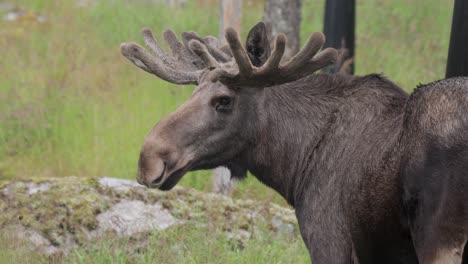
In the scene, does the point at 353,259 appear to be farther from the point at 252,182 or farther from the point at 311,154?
the point at 252,182

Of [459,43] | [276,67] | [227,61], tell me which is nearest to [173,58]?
[227,61]

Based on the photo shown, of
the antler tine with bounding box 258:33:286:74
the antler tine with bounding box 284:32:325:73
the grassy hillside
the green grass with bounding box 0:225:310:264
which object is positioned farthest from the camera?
the grassy hillside

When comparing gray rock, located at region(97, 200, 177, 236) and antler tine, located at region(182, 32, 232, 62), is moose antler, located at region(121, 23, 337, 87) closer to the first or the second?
antler tine, located at region(182, 32, 232, 62)

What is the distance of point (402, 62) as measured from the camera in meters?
13.0

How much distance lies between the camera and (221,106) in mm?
5129

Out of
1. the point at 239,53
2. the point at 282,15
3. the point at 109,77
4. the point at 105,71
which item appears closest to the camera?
the point at 239,53

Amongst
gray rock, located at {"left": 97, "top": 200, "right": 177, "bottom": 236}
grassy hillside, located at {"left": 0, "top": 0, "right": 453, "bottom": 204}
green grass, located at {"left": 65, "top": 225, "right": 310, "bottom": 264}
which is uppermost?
grassy hillside, located at {"left": 0, "top": 0, "right": 453, "bottom": 204}

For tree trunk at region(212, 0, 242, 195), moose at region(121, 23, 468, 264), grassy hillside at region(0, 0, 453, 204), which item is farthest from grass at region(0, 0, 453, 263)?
moose at region(121, 23, 468, 264)

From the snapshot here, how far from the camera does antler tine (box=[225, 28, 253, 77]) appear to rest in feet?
15.6

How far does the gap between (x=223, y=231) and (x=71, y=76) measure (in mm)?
5004

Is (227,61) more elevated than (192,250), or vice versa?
(227,61)

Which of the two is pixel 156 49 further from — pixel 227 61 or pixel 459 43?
pixel 459 43

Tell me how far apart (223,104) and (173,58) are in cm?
66

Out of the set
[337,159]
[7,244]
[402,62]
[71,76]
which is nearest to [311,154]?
[337,159]
